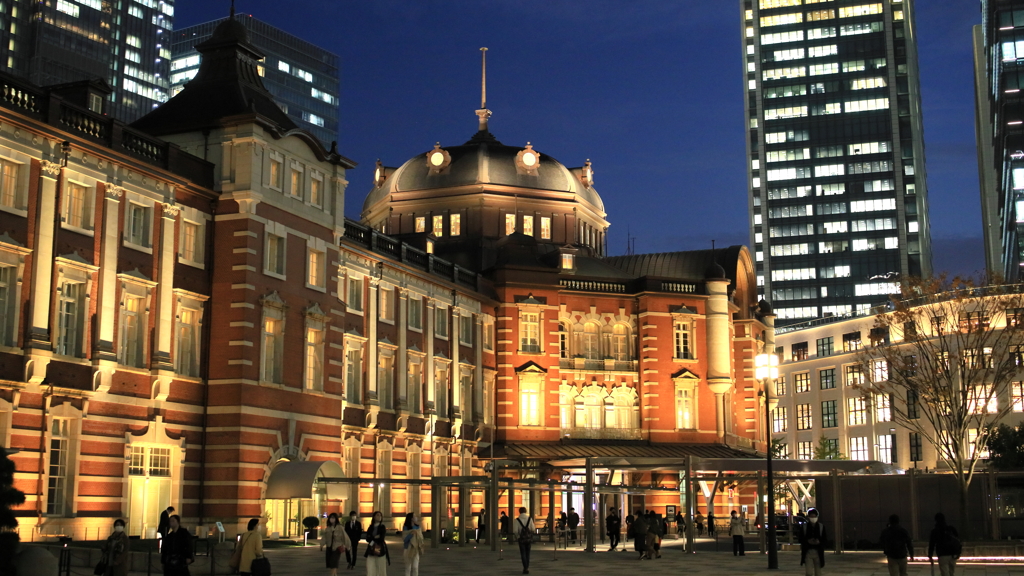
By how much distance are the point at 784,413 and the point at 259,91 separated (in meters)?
91.0

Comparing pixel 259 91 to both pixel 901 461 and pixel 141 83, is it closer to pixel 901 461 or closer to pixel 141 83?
pixel 901 461

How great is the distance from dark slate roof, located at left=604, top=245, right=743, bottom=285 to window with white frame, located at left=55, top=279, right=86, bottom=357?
152 ft

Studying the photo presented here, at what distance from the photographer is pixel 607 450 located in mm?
70188

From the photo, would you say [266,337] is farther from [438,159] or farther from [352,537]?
[438,159]

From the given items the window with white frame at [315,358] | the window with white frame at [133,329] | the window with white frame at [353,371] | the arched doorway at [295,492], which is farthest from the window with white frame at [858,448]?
the window with white frame at [133,329]

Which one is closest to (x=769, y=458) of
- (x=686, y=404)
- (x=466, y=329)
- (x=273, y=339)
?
(x=273, y=339)

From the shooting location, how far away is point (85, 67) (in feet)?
500

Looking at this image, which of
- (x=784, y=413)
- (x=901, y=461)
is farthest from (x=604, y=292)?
(x=784, y=413)

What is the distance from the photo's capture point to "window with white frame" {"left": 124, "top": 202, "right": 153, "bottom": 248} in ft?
133

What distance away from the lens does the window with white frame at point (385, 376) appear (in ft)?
189

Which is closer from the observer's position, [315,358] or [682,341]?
[315,358]

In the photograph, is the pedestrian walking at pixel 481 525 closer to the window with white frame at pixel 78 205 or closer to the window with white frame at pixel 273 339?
the window with white frame at pixel 273 339

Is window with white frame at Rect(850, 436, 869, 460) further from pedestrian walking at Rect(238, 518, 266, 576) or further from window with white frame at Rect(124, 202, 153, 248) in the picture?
A: pedestrian walking at Rect(238, 518, 266, 576)

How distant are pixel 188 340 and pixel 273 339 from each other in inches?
141
